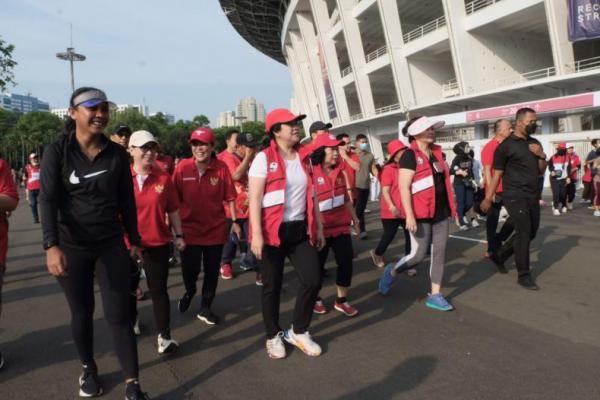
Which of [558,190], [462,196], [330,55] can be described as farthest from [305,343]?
[330,55]

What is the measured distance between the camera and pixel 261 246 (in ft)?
10.8

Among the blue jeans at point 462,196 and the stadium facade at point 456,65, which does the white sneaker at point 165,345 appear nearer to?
the blue jeans at point 462,196

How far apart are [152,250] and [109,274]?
0.79 metres

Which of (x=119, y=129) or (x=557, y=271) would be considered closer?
(x=119, y=129)

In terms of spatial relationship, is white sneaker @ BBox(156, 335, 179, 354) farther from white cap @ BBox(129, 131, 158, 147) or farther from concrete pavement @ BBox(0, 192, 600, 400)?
white cap @ BBox(129, 131, 158, 147)

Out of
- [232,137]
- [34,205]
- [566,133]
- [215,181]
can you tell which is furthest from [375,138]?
[215,181]

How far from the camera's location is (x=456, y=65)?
2234 centimetres

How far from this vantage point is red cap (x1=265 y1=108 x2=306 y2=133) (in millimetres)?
3357

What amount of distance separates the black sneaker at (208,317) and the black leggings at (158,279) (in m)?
0.74

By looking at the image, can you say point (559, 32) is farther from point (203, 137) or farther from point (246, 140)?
point (203, 137)

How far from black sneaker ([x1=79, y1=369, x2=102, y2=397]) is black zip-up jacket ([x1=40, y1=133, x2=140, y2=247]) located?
0.96m

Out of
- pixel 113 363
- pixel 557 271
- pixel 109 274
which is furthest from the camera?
pixel 557 271

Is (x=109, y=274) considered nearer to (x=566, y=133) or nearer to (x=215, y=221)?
(x=215, y=221)

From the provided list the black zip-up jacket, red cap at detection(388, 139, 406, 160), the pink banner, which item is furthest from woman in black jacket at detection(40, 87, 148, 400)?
the pink banner
